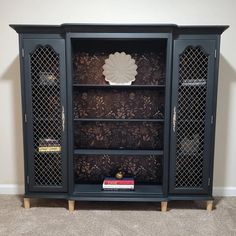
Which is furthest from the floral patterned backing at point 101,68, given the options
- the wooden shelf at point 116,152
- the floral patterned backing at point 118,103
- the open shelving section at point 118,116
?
the wooden shelf at point 116,152

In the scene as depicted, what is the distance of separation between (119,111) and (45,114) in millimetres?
718

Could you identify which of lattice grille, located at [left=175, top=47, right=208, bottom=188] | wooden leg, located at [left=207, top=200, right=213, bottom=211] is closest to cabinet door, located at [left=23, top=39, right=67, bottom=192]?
lattice grille, located at [left=175, top=47, right=208, bottom=188]

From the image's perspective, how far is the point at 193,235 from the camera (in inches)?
77.4

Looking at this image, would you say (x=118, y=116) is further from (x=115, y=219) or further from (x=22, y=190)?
(x=22, y=190)

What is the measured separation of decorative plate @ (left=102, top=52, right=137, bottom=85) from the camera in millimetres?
2408

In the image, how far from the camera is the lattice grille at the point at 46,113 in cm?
224

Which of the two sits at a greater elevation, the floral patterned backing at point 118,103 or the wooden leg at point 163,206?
the floral patterned backing at point 118,103

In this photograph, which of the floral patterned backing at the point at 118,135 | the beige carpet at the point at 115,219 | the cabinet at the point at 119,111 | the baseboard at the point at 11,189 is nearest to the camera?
the beige carpet at the point at 115,219

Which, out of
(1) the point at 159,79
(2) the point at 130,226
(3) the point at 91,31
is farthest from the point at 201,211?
(3) the point at 91,31

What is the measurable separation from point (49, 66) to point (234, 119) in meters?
1.88

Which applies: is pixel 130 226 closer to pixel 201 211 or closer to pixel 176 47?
pixel 201 211

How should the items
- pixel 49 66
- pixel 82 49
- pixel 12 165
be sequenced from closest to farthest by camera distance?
pixel 49 66 < pixel 82 49 < pixel 12 165

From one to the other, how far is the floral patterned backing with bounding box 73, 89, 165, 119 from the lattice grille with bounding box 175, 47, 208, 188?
0.31 meters

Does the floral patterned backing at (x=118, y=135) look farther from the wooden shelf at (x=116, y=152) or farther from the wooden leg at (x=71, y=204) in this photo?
the wooden leg at (x=71, y=204)
